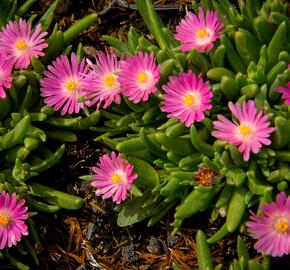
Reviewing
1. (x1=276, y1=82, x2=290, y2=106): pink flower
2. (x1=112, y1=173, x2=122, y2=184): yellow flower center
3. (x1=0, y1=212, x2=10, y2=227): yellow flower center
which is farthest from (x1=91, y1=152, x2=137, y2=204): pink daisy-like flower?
(x1=276, y1=82, x2=290, y2=106): pink flower

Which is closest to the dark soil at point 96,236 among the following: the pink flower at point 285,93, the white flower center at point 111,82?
the white flower center at point 111,82

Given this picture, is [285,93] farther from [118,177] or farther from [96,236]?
[96,236]

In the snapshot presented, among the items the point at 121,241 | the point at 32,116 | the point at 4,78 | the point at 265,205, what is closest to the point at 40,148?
the point at 32,116

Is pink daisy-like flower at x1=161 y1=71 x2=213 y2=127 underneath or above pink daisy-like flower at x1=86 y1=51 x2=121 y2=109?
underneath

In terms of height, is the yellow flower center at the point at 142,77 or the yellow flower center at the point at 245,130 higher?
the yellow flower center at the point at 142,77

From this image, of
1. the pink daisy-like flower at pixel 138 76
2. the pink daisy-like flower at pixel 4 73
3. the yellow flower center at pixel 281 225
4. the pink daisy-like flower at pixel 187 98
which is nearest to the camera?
the yellow flower center at pixel 281 225

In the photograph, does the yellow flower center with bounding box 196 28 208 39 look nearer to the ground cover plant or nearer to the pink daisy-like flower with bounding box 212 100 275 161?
the ground cover plant

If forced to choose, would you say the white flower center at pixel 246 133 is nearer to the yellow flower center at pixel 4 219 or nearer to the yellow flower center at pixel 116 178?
the yellow flower center at pixel 116 178
